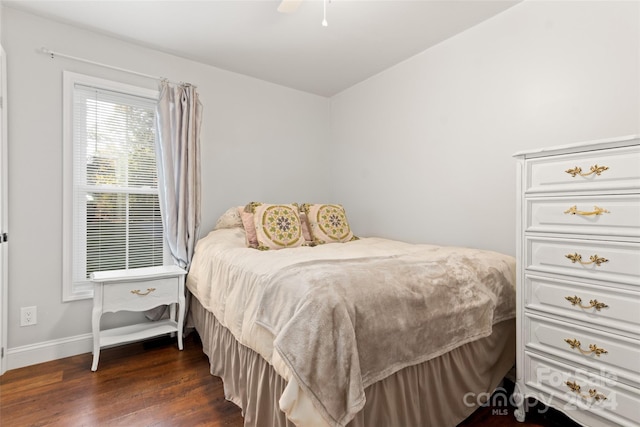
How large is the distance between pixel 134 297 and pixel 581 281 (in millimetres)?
2591

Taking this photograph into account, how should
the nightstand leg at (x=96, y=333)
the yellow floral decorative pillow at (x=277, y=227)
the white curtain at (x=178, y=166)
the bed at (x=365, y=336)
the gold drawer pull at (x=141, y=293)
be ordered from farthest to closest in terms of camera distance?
1. the white curtain at (x=178, y=166)
2. the yellow floral decorative pillow at (x=277, y=227)
3. the gold drawer pull at (x=141, y=293)
4. the nightstand leg at (x=96, y=333)
5. the bed at (x=365, y=336)

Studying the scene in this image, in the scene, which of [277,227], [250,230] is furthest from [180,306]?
[277,227]

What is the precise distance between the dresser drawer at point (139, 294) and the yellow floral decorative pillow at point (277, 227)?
75cm

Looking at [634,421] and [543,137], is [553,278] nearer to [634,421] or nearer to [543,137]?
[634,421]

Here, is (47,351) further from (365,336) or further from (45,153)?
(365,336)

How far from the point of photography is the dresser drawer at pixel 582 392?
1247 mm

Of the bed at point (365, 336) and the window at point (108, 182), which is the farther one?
the window at point (108, 182)

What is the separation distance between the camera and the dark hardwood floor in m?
1.58

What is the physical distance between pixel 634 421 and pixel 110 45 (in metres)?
3.85

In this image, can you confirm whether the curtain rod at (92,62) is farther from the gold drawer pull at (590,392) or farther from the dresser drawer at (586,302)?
the gold drawer pull at (590,392)

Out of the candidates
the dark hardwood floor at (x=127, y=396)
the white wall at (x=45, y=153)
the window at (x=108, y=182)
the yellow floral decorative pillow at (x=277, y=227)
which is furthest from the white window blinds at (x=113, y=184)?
the yellow floral decorative pillow at (x=277, y=227)

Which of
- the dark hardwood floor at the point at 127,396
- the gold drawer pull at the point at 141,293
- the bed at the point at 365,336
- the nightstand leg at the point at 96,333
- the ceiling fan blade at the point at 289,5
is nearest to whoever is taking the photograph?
the bed at the point at 365,336

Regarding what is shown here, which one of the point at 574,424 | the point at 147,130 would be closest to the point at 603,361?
the point at 574,424

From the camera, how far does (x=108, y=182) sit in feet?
8.25
